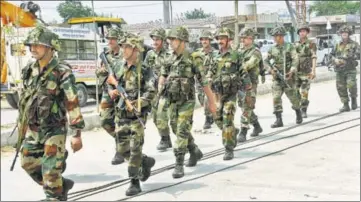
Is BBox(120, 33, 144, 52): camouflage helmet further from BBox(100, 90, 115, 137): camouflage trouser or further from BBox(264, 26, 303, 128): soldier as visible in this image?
BBox(264, 26, 303, 128): soldier

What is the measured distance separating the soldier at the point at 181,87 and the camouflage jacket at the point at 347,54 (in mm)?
5612

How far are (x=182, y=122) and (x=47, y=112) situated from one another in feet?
6.47

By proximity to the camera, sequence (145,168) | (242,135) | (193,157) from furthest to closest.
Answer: (242,135) → (193,157) → (145,168)

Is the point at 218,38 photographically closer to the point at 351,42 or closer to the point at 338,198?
the point at 338,198

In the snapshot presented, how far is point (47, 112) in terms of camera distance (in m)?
4.62

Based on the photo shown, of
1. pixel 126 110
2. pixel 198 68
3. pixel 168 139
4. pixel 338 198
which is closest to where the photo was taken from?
pixel 338 198

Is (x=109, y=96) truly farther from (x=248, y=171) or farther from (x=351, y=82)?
(x=351, y=82)

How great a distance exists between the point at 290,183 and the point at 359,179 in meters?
0.74

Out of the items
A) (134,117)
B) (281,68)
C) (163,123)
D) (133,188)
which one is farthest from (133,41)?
(281,68)

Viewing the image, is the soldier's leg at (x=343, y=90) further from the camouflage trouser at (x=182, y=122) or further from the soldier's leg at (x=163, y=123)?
the camouflage trouser at (x=182, y=122)

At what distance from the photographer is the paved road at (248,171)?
5469 mm

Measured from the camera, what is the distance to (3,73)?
546 inches

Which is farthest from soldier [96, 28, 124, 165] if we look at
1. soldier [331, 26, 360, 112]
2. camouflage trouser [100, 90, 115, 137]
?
soldier [331, 26, 360, 112]

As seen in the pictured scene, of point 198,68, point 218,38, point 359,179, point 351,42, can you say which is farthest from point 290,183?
point 351,42
